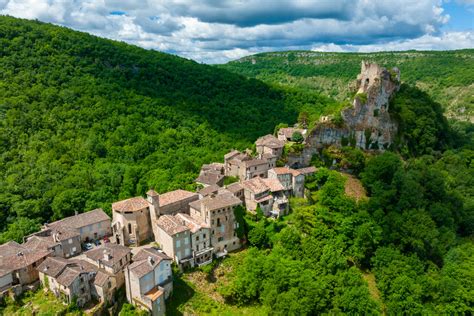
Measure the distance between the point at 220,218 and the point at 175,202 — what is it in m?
7.54

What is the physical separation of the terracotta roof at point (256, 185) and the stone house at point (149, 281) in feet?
55.9

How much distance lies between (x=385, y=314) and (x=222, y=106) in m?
83.4

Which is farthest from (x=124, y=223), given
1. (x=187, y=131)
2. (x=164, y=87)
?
(x=164, y=87)

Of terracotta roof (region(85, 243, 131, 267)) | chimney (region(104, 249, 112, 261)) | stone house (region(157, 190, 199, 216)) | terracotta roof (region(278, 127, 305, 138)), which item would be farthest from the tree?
chimney (region(104, 249, 112, 261))

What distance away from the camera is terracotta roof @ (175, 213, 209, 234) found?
4480cm

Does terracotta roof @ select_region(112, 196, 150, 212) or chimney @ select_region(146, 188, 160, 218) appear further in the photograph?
chimney @ select_region(146, 188, 160, 218)

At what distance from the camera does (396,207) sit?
55.2m

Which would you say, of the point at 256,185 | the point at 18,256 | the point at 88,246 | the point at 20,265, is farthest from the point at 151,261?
the point at 256,185

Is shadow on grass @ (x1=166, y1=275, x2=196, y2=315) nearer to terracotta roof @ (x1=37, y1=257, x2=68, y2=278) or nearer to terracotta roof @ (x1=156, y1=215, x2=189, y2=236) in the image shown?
terracotta roof @ (x1=156, y1=215, x2=189, y2=236)

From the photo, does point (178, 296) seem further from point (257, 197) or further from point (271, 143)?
point (271, 143)

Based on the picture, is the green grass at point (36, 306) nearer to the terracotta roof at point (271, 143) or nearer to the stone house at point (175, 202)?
the stone house at point (175, 202)

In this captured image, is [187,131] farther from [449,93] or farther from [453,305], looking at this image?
[449,93]

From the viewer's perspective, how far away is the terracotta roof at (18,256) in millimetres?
39031

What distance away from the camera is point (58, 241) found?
143 ft
